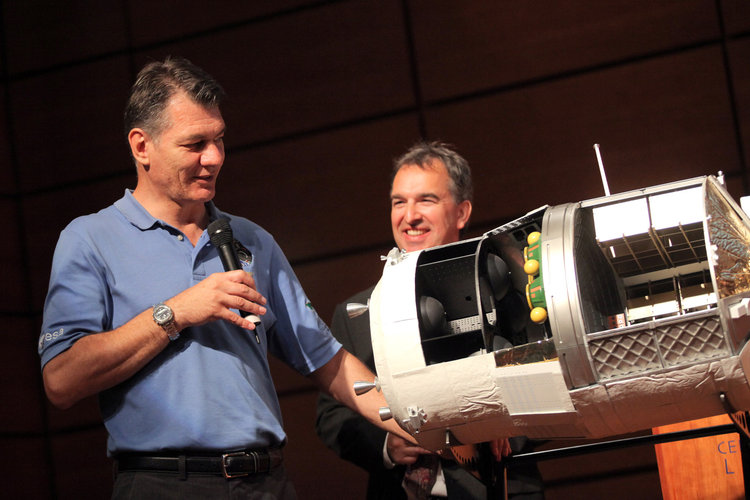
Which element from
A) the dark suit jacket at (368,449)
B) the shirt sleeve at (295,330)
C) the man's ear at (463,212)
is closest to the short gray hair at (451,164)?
the man's ear at (463,212)

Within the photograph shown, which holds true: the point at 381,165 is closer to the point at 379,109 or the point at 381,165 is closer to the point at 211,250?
the point at 379,109

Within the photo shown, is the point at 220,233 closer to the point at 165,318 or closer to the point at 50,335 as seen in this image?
the point at 165,318

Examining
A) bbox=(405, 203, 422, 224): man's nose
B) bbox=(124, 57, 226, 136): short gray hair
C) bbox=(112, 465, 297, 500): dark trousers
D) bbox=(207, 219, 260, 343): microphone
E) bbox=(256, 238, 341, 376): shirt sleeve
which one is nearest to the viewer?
bbox=(112, 465, 297, 500): dark trousers

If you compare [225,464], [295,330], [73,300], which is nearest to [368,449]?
[295,330]

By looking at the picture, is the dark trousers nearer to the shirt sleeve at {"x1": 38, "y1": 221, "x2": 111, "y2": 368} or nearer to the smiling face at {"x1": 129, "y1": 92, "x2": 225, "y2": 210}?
the shirt sleeve at {"x1": 38, "y1": 221, "x2": 111, "y2": 368}

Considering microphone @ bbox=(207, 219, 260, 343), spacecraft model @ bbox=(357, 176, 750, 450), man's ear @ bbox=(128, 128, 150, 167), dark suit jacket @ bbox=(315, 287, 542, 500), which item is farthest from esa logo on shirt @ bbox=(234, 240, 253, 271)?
dark suit jacket @ bbox=(315, 287, 542, 500)

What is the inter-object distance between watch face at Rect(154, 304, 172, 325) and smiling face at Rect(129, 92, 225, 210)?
286 millimetres

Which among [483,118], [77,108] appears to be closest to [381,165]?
[483,118]

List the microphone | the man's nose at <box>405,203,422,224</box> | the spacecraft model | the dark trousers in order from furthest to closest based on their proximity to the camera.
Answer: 1. the man's nose at <box>405,203,422,224</box>
2. the microphone
3. the dark trousers
4. the spacecraft model

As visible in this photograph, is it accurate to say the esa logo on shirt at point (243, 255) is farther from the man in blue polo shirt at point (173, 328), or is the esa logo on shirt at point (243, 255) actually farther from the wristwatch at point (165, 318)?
the wristwatch at point (165, 318)

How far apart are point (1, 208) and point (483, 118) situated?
2270 millimetres

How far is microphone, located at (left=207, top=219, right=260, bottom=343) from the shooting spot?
1546mm

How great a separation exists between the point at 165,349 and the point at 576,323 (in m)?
0.80

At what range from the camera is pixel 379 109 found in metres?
3.33
